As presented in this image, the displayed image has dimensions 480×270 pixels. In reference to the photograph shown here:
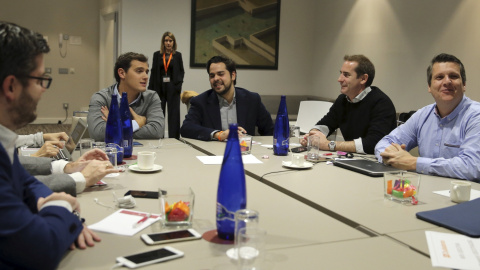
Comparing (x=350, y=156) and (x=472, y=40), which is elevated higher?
(x=472, y=40)

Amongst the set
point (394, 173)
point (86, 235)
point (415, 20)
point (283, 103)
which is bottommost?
point (86, 235)

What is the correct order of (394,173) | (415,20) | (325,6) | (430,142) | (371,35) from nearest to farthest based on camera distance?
(394,173)
(430,142)
(415,20)
(371,35)
(325,6)

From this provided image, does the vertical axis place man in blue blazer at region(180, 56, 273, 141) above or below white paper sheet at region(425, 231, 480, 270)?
above

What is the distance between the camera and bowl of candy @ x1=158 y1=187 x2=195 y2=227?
57.2 inches

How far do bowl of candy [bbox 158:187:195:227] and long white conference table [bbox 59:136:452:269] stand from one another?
4cm

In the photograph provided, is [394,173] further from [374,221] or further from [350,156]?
[350,156]

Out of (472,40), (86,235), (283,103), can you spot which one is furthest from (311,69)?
(86,235)

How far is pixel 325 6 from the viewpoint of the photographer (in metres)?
7.59

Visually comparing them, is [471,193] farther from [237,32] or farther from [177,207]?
[237,32]

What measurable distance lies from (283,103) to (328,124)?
3.17 feet

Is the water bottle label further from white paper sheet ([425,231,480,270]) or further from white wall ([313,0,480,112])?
white wall ([313,0,480,112])

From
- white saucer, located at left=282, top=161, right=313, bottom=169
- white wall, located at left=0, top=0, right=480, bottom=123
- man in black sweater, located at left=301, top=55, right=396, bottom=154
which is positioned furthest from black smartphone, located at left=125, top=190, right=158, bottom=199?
white wall, located at left=0, top=0, right=480, bottom=123

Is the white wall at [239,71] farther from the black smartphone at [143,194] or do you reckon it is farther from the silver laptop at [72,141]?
the black smartphone at [143,194]

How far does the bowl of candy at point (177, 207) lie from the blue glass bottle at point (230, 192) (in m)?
0.13
